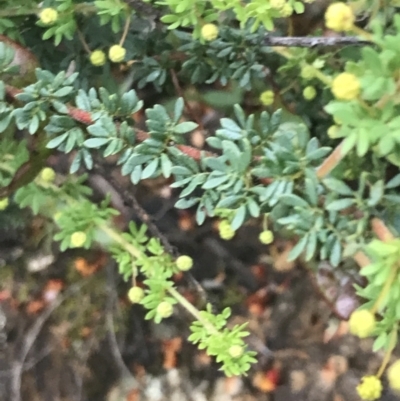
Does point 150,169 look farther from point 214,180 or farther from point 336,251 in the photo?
point 336,251

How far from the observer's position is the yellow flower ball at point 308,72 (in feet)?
2.22

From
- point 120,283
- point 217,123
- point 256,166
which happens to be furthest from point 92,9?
point 120,283

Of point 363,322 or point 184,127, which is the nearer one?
point 363,322

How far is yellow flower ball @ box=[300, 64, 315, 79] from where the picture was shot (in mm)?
677

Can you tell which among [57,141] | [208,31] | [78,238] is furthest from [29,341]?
[208,31]

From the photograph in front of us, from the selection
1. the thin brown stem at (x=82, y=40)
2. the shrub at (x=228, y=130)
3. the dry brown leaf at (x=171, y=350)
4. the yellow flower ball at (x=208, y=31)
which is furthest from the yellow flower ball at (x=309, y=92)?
the dry brown leaf at (x=171, y=350)

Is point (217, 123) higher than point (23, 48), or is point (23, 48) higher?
point (23, 48)

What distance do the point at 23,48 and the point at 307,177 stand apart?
353mm

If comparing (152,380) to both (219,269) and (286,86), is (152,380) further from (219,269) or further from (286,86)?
(286,86)

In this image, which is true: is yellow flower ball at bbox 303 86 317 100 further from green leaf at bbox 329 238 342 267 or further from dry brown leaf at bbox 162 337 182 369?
dry brown leaf at bbox 162 337 182 369

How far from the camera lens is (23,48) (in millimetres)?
634

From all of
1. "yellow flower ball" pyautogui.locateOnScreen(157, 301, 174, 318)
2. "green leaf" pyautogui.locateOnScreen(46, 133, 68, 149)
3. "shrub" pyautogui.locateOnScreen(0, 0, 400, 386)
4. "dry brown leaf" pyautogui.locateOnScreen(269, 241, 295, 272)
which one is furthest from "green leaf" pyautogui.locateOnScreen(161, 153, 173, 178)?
"dry brown leaf" pyautogui.locateOnScreen(269, 241, 295, 272)

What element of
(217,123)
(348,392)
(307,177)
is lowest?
(348,392)

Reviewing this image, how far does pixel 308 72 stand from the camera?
681mm
